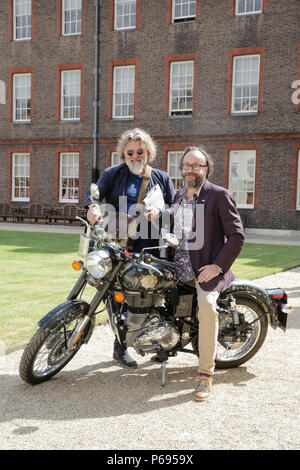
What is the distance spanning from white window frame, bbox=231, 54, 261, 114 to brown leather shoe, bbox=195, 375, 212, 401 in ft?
56.6

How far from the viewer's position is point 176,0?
2081 centimetres

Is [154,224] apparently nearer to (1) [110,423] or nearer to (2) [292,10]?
(1) [110,423]

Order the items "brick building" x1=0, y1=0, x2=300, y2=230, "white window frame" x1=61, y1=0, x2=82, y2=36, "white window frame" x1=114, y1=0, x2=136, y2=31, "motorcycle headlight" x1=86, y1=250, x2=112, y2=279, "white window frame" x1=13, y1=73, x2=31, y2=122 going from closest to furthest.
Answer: "motorcycle headlight" x1=86, y1=250, x2=112, y2=279 → "brick building" x1=0, y1=0, x2=300, y2=230 → "white window frame" x1=114, y1=0, x2=136, y2=31 → "white window frame" x1=61, y1=0, x2=82, y2=36 → "white window frame" x1=13, y1=73, x2=31, y2=122

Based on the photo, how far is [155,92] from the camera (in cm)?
2133

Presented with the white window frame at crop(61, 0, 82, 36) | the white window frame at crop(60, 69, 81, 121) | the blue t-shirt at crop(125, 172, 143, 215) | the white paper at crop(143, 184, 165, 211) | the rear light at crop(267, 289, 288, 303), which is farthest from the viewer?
the white window frame at crop(60, 69, 81, 121)

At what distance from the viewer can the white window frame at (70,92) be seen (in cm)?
2300

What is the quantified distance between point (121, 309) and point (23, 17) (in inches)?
909

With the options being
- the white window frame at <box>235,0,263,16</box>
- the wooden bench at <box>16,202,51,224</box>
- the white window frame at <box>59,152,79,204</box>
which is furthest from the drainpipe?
the white window frame at <box>235,0,263,16</box>

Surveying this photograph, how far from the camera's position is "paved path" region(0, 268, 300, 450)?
3.08 metres

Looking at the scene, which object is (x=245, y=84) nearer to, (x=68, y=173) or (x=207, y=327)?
(x=68, y=173)

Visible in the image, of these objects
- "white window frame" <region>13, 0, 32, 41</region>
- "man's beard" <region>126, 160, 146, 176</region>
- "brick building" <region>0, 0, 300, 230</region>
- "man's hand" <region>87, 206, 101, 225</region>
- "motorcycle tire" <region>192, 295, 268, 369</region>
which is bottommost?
"motorcycle tire" <region>192, 295, 268, 369</region>

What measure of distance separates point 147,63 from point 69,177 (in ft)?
19.6

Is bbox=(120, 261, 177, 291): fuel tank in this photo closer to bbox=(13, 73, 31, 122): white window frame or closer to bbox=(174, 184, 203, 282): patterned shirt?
bbox=(174, 184, 203, 282): patterned shirt

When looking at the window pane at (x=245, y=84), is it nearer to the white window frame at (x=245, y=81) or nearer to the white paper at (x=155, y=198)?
the white window frame at (x=245, y=81)
